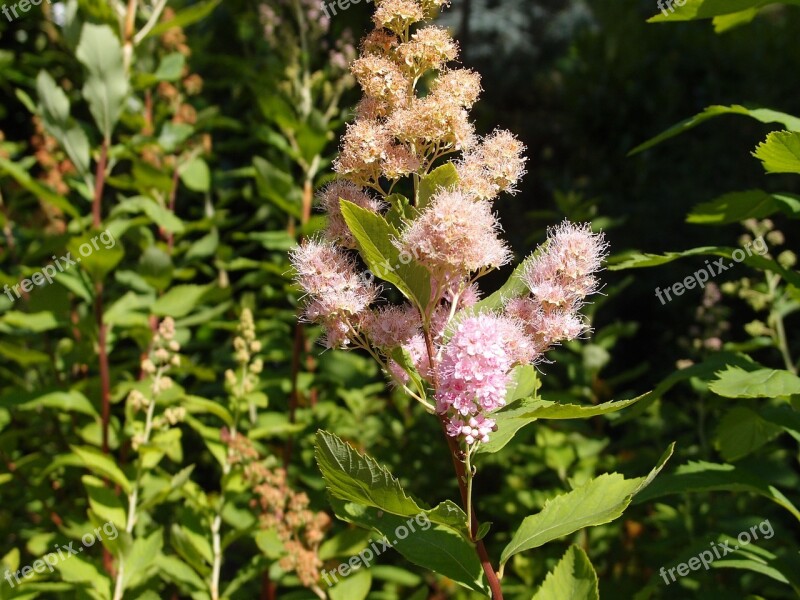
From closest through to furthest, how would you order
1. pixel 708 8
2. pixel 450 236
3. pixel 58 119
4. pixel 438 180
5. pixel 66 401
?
pixel 450 236, pixel 438 180, pixel 708 8, pixel 66 401, pixel 58 119

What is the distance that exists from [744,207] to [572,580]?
1.06 m

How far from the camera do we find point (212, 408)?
221cm

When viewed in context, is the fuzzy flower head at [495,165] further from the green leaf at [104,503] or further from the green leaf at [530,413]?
the green leaf at [104,503]

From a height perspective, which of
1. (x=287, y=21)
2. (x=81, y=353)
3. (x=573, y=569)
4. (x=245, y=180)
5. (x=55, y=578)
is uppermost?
(x=287, y=21)

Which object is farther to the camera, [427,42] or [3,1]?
[3,1]

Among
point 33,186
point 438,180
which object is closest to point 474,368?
point 438,180

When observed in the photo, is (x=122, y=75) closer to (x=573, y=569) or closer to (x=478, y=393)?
(x=478, y=393)

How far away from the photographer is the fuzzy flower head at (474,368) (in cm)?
129

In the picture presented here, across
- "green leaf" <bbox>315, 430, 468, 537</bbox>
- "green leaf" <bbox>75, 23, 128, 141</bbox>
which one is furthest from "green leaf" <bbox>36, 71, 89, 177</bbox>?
"green leaf" <bbox>315, 430, 468, 537</bbox>

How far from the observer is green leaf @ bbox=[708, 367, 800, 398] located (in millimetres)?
1604

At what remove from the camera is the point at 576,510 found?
1390mm

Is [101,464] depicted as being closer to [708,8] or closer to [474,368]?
[474,368]

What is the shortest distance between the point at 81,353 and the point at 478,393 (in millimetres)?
1652

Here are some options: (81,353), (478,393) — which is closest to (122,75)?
(81,353)
